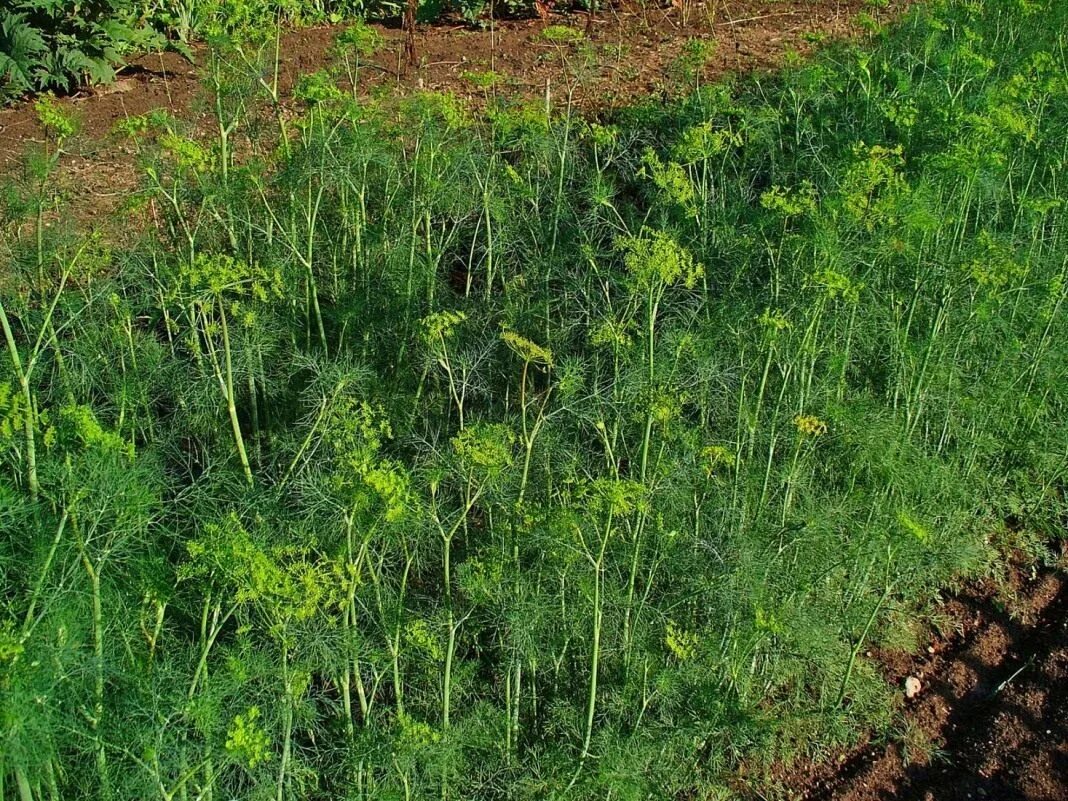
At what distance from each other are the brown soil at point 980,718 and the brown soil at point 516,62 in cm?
345

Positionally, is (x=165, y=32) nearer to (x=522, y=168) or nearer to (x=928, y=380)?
(x=522, y=168)

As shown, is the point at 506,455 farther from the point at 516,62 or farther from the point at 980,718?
the point at 516,62

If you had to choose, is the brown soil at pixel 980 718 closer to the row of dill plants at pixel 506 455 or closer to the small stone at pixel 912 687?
the small stone at pixel 912 687

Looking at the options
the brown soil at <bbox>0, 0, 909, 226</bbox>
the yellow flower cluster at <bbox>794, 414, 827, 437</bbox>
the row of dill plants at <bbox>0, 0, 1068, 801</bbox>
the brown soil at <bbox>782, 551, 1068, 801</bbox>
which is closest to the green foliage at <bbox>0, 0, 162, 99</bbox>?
the brown soil at <bbox>0, 0, 909, 226</bbox>

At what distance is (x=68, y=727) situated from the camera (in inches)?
101

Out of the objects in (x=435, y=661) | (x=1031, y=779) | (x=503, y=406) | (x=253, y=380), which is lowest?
(x=1031, y=779)

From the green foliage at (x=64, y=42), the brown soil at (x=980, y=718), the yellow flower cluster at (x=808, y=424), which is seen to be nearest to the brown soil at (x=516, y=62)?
the green foliage at (x=64, y=42)

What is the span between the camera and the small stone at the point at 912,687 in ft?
14.4

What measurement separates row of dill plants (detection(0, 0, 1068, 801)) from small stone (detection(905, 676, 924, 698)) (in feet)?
0.48

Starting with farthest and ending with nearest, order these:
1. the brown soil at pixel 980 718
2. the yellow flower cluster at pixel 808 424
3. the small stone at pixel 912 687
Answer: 1. the small stone at pixel 912 687
2. the brown soil at pixel 980 718
3. the yellow flower cluster at pixel 808 424

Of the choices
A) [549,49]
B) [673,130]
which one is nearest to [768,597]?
[673,130]

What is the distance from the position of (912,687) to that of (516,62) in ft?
18.0

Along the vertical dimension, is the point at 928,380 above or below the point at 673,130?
below

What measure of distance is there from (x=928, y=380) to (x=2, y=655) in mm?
3840
